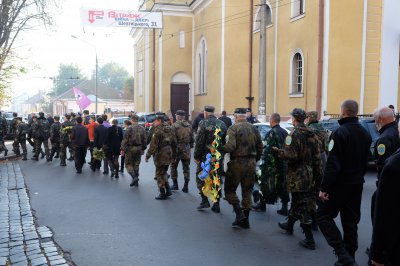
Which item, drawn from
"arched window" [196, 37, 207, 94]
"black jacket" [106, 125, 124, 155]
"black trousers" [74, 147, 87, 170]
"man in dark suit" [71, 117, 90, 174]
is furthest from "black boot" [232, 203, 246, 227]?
"arched window" [196, 37, 207, 94]

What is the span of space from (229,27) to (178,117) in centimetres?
2009

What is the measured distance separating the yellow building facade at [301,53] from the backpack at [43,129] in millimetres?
11479

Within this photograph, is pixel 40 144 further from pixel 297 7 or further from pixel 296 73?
pixel 297 7

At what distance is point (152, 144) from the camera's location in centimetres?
945

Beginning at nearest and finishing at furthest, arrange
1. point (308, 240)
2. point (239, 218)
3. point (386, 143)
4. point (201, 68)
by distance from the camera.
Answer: point (386, 143) < point (308, 240) < point (239, 218) < point (201, 68)

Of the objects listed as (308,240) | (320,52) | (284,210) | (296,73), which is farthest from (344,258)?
(296,73)

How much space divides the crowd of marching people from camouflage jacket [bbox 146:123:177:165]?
0.02 m

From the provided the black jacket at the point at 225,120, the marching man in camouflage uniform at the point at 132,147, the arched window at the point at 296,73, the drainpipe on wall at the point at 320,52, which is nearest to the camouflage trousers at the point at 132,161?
the marching man in camouflage uniform at the point at 132,147

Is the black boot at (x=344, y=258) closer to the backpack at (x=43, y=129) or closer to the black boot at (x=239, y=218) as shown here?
A: the black boot at (x=239, y=218)

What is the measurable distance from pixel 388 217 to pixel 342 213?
2520 mm

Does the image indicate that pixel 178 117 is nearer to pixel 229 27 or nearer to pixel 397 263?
pixel 397 263

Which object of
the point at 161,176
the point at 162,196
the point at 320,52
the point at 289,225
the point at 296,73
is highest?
the point at 320,52

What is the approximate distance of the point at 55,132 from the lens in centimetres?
1641

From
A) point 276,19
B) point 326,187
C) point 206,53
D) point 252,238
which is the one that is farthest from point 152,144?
point 206,53
